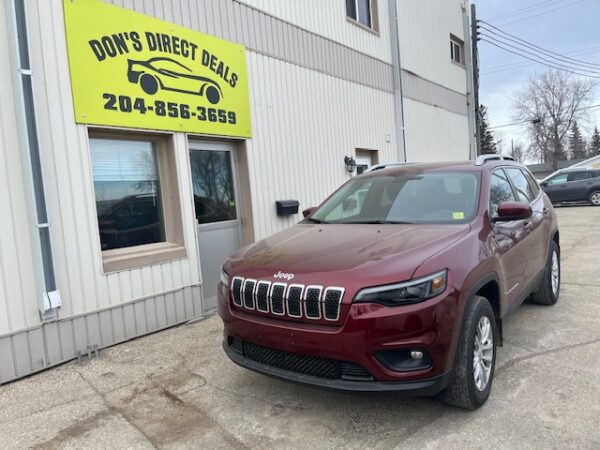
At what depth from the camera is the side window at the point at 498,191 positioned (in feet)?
12.8

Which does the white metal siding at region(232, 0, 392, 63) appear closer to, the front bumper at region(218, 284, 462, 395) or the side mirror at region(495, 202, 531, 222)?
the side mirror at region(495, 202, 531, 222)

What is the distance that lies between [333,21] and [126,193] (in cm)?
551

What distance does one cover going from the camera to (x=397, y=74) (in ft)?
35.6

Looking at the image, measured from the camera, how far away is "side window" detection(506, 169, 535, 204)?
4812mm

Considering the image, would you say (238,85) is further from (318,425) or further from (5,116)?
(318,425)

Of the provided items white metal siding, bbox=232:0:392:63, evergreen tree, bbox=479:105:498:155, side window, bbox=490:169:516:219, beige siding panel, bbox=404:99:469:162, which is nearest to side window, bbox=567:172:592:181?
beige siding panel, bbox=404:99:469:162

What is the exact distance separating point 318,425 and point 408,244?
136 cm

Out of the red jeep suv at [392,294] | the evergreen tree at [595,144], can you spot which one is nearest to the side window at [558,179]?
the red jeep suv at [392,294]

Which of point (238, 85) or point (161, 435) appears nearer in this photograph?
point (161, 435)

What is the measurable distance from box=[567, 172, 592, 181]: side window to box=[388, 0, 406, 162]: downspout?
1294 centimetres

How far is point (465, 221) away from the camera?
3.57 metres

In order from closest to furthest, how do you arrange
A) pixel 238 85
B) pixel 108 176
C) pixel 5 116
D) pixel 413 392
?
pixel 413 392, pixel 5 116, pixel 108 176, pixel 238 85

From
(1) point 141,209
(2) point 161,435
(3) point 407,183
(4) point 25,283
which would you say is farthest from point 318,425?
(1) point 141,209

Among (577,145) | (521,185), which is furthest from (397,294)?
(577,145)
